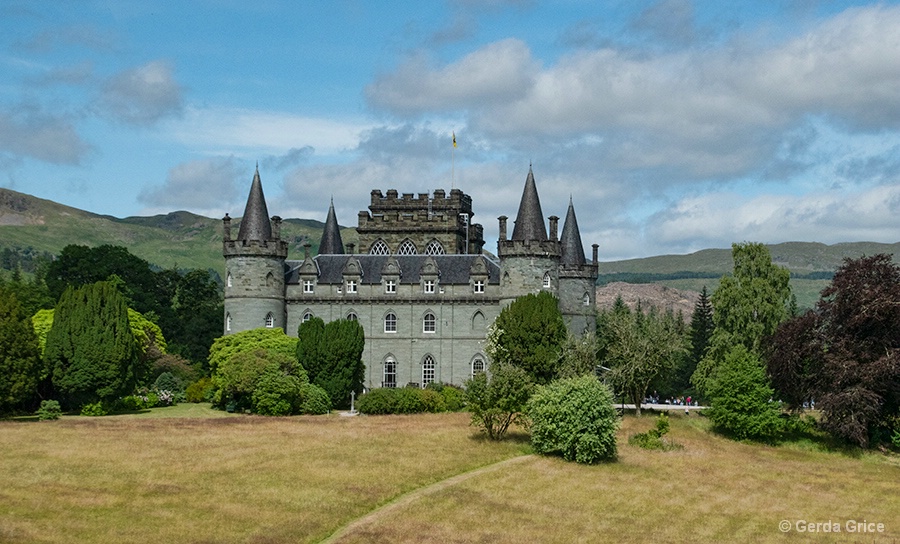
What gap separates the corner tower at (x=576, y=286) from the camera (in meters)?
75.1

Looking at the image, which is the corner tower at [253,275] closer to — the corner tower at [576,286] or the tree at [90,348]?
the tree at [90,348]

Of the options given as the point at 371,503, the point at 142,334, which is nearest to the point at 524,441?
the point at 371,503

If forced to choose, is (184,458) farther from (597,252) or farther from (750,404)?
(597,252)

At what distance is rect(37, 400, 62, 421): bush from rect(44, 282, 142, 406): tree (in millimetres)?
2510

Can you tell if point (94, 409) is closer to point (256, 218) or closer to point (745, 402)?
point (256, 218)

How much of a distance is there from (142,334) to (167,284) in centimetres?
3835

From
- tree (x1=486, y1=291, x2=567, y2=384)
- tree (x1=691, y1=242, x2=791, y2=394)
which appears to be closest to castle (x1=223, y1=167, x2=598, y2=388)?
tree (x1=486, y1=291, x2=567, y2=384)

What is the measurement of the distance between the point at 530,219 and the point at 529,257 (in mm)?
2778

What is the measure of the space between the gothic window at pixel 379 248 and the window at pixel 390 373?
10987 millimetres

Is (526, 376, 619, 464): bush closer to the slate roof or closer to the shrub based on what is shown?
the shrub

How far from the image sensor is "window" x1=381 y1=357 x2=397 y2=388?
74.0 metres

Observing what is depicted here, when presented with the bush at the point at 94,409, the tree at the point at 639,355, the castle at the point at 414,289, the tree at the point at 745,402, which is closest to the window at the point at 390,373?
the castle at the point at 414,289

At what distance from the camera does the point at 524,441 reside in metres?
55.4

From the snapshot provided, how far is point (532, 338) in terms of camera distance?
2559 inches
